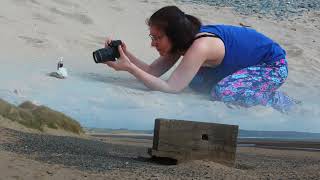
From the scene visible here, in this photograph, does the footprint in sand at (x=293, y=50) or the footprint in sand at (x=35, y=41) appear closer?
the footprint in sand at (x=35, y=41)

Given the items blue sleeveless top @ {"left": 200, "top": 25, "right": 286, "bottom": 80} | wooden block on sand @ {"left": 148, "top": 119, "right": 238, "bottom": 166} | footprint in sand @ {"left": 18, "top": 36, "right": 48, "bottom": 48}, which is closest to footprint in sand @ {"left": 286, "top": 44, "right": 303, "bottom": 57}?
blue sleeveless top @ {"left": 200, "top": 25, "right": 286, "bottom": 80}

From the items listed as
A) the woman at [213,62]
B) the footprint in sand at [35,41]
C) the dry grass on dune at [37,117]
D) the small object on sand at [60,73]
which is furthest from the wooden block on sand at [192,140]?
the footprint in sand at [35,41]

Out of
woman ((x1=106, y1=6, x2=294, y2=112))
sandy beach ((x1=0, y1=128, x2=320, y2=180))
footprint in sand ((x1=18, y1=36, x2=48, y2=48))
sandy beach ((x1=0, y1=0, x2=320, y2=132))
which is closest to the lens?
sandy beach ((x1=0, y1=128, x2=320, y2=180))

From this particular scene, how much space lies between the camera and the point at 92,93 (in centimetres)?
396

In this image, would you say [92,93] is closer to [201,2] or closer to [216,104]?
[216,104]

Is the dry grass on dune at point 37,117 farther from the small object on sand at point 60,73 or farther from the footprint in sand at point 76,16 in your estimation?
the footprint in sand at point 76,16

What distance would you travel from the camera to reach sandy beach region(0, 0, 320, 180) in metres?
2.59

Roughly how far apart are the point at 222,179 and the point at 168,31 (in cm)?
138

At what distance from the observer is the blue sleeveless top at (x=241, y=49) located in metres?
3.88

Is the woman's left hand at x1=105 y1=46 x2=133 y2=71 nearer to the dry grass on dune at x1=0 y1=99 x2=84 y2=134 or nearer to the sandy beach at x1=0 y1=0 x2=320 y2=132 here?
the sandy beach at x1=0 y1=0 x2=320 y2=132

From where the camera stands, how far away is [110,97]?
3.93 meters

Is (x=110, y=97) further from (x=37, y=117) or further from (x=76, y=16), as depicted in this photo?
(x=76, y=16)

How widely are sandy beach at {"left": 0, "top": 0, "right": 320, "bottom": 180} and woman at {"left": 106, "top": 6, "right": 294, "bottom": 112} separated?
78 mm

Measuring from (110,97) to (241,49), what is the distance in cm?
83
